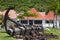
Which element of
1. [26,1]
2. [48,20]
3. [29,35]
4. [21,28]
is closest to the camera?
[26,1]

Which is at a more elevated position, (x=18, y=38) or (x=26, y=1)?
(x=26, y=1)

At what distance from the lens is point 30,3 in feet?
34.2

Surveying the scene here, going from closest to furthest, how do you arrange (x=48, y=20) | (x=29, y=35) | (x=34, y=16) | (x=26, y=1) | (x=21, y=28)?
1. (x=26, y=1)
2. (x=29, y=35)
3. (x=21, y=28)
4. (x=34, y=16)
5. (x=48, y=20)

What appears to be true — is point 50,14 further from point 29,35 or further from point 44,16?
point 29,35

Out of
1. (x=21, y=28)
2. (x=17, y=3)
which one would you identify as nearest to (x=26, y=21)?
(x=21, y=28)

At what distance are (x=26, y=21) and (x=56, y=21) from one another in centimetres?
646

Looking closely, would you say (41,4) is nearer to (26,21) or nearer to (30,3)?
(30,3)

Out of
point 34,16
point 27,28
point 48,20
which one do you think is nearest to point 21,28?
point 27,28

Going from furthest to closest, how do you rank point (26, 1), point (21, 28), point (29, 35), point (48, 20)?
point (48, 20)
point (21, 28)
point (29, 35)
point (26, 1)

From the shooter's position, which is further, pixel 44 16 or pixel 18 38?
pixel 44 16

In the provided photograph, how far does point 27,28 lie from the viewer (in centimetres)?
1892

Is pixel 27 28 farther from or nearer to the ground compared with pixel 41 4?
nearer to the ground

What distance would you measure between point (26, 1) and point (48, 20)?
4232cm

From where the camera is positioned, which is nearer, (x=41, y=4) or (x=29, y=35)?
(x=41, y=4)
